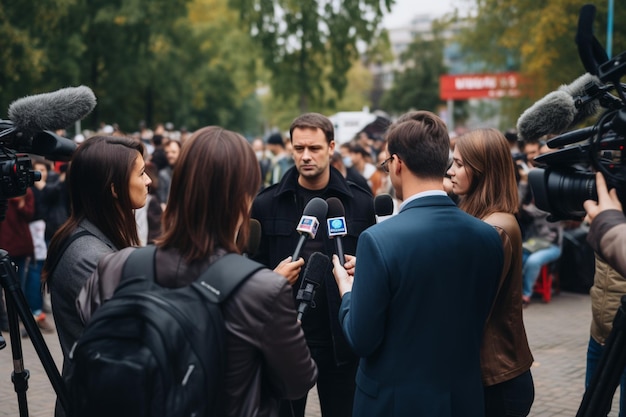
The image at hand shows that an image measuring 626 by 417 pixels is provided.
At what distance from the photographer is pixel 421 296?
112 inches

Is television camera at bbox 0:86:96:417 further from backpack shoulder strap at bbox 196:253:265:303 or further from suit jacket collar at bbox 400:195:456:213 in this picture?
suit jacket collar at bbox 400:195:456:213

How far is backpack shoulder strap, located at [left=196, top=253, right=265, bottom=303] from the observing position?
7.97ft

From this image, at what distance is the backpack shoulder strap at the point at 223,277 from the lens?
243 centimetres

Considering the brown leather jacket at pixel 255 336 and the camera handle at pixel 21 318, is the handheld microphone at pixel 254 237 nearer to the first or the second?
the camera handle at pixel 21 318

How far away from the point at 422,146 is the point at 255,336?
3.20 feet

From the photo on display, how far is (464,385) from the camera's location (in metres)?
2.95

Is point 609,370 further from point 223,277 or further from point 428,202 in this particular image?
point 223,277

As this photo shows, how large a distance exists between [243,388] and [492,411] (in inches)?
57.7

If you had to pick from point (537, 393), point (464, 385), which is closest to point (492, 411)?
point (464, 385)

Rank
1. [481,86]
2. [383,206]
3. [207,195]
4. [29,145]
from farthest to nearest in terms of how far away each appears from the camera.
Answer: [481,86] → [383,206] → [29,145] → [207,195]

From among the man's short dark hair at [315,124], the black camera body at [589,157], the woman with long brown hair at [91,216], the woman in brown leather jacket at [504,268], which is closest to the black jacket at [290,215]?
the man's short dark hair at [315,124]

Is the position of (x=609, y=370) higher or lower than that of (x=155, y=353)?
lower

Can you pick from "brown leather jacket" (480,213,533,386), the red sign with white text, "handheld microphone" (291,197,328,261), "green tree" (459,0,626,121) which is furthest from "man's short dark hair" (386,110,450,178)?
the red sign with white text

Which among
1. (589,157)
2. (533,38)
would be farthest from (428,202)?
(533,38)
